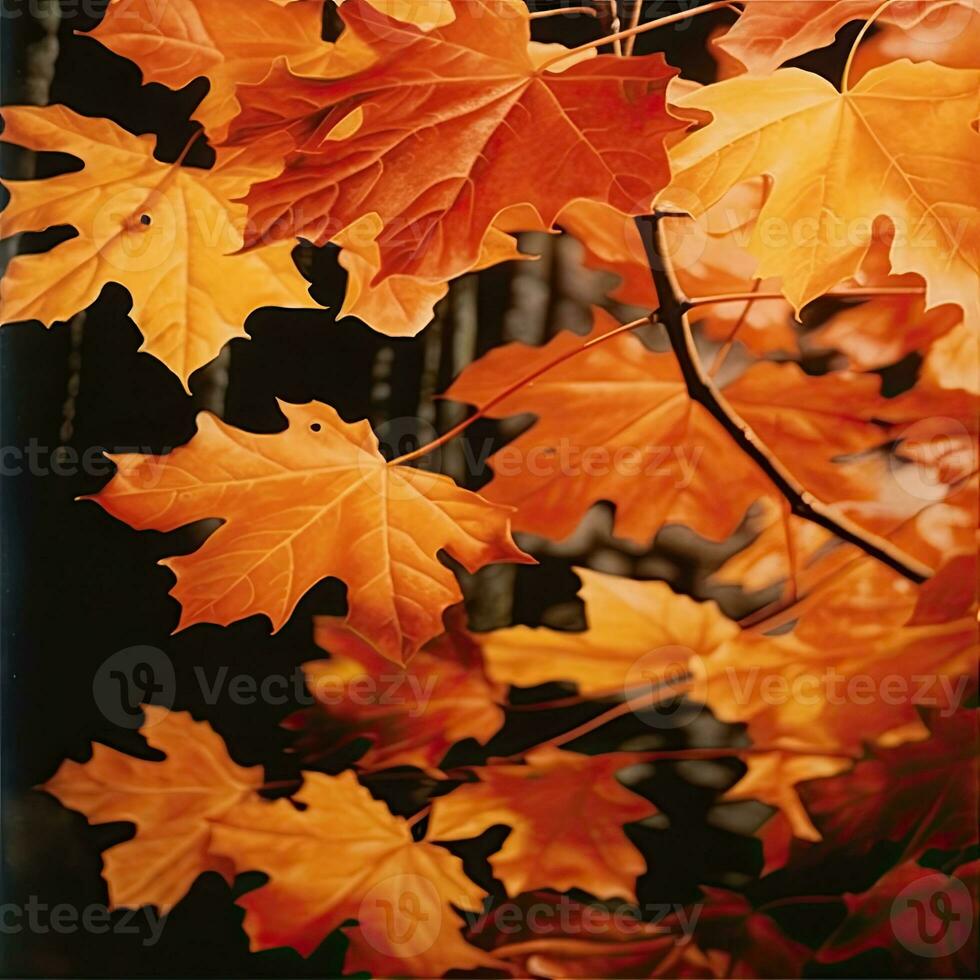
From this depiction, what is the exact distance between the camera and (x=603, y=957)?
3.08 feet

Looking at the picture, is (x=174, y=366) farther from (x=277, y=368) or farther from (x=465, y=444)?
(x=465, y=444)

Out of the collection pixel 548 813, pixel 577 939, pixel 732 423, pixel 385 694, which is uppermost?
pixel 732 423

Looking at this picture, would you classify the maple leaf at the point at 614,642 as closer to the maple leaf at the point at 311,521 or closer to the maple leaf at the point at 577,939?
the maple leaf at the point at 311,521

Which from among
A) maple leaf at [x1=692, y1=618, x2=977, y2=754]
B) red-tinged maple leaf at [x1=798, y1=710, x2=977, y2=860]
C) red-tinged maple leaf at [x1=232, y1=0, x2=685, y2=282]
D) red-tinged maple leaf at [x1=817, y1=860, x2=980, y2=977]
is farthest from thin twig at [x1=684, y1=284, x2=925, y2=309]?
red-tinged maple leaf at [x1=817, y1=860, x2=980, y2=977]

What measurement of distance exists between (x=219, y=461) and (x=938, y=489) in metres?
0.73

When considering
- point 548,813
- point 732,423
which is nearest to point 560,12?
point 732,423

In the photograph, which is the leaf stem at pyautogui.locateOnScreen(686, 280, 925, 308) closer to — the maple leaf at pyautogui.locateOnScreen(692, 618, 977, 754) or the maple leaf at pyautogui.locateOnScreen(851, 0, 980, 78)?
the maple leaf at pyautogui.locateOnScreen(851, 0, 980, 78)

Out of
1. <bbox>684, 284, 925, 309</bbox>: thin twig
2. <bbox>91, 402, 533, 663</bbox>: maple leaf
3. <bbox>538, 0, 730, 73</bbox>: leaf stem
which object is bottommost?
<bbox>91, 402, 533, 663</bbox>: maple leaf

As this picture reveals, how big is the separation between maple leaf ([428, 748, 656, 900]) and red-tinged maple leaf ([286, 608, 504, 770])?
6cm

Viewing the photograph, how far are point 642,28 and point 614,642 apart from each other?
614mm

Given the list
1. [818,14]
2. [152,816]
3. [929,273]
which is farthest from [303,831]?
[818,14]

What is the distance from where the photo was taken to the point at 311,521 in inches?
35.2

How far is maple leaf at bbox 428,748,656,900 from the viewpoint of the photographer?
0.92 metres

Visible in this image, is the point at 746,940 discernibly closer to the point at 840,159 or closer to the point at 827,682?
the point at 827,682
